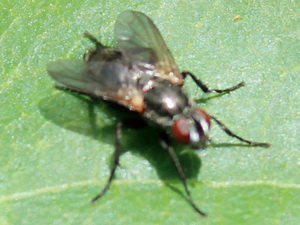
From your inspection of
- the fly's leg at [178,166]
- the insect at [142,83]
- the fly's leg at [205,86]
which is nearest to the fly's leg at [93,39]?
the insect at [142,83]

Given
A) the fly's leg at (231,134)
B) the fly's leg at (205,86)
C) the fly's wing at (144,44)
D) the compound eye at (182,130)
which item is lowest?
the fly's leg at (231,134)

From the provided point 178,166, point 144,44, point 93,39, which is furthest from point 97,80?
point 178,166

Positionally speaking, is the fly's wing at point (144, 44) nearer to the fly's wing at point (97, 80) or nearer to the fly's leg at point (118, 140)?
the fly's wing at point (97, 80)

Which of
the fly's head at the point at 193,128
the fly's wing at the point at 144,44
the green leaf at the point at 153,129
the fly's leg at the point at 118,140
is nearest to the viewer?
the green leaf at the point at 153,129

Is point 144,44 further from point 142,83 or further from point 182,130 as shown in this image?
point 182,130

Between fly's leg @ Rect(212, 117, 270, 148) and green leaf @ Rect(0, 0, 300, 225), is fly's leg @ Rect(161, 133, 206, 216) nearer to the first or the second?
green leaf @ Rect(0, 0, 300, 225)

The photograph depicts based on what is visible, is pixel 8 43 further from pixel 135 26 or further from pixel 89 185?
pixel 89 185

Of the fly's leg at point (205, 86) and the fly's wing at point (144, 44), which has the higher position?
the fly's wing at point (144, 44)
